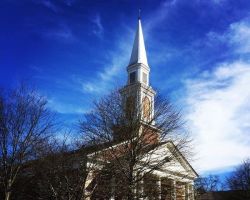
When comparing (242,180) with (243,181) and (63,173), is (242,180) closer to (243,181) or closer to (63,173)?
(243,181)

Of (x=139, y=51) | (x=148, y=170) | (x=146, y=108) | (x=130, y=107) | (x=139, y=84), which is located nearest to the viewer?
(x=130, y=107)

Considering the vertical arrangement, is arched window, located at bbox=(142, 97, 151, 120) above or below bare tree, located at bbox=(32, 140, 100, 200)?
above

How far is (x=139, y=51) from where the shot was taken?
146 feet

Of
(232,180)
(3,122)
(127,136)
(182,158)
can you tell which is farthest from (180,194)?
(232,180)

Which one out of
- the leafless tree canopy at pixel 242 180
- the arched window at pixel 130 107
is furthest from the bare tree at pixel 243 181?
the arched window at pixel 130 107

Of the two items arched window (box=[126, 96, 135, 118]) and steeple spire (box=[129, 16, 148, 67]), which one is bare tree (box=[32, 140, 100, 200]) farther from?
steeple spire (box=[129, 16, 148, 67])

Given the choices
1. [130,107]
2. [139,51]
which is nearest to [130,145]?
[130,107]

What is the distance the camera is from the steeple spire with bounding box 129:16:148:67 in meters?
43.6

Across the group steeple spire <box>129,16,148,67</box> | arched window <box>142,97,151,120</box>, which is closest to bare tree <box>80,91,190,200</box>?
arched window <box>142,97,151,120</box>

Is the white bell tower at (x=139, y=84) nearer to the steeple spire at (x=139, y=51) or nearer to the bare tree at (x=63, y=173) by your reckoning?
the steeple spire at (x=139, y=51)

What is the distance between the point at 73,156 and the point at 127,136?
3613mm

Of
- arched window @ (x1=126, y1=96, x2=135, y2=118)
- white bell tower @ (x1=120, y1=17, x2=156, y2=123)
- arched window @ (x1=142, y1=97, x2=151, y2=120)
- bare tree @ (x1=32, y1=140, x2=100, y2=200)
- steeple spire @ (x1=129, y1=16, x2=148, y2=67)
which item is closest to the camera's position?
bare tree @ (x1=32, y1=140, x2=100, y2=200)

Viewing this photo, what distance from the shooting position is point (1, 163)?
24469 millimetres

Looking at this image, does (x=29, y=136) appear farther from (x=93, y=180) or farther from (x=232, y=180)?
(x=232, y=180)
